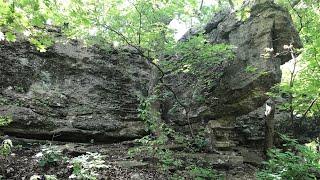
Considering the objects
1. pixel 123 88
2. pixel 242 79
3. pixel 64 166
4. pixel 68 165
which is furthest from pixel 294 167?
pixel 123 88

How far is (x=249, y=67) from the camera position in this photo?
1055 centimetres

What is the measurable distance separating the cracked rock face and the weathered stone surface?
1.87m

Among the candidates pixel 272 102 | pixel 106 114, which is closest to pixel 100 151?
pixel 106 114

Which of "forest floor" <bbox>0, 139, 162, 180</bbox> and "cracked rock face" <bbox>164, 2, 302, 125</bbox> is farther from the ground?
"cracked rock face" <bbox>164, 2, 302, 125</bbox>

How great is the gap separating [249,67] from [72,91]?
6.04m

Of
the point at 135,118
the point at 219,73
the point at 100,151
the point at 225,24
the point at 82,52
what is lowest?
the point at 100,151

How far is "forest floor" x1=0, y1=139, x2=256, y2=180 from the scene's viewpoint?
21.1 ft

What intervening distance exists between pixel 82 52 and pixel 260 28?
6649 millimetres

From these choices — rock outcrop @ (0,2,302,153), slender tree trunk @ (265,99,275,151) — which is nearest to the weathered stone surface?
rock outcrop @ (0,2,302,153)

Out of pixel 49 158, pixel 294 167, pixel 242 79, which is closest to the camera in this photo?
pixel 294 167

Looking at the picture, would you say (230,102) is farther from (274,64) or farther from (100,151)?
(100,151)

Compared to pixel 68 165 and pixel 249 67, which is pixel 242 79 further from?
pixel 68 165

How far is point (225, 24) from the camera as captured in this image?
12445mm

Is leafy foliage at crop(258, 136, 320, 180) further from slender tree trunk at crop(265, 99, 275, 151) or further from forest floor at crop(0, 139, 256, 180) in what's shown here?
slender tree trunk at crop(265, 99, 275, 151)
